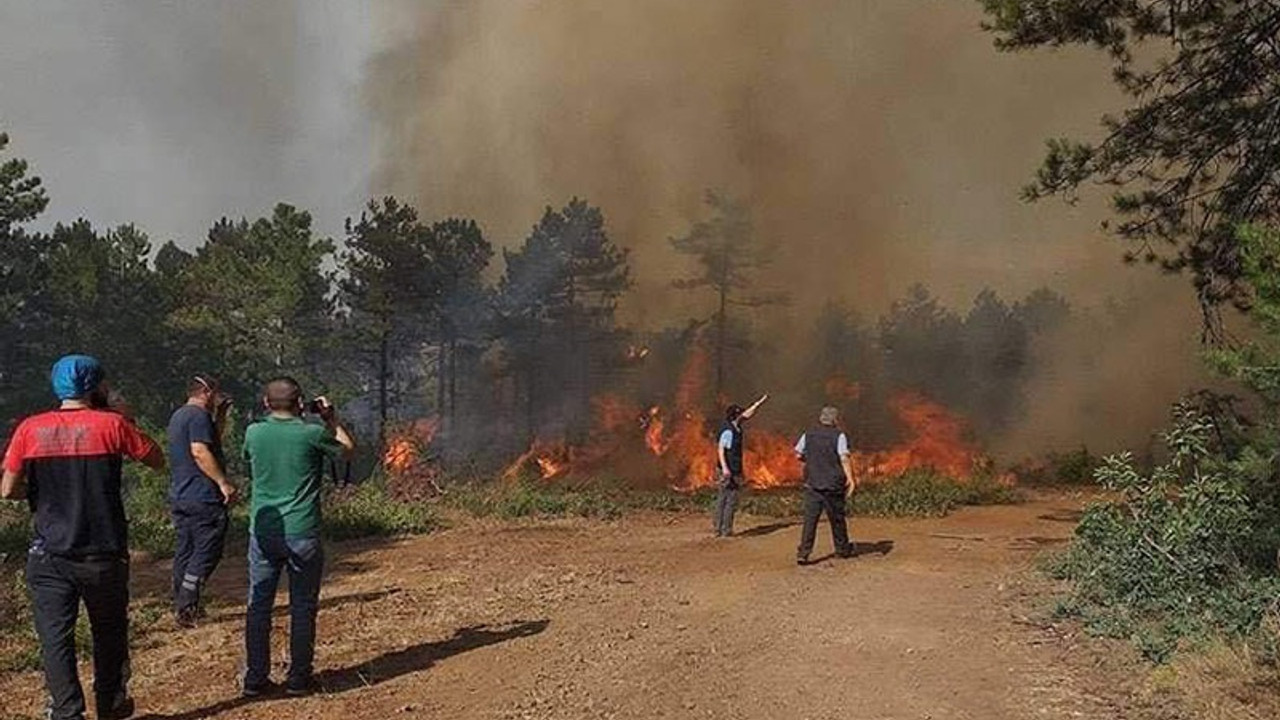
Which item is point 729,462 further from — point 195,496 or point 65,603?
point 65,603

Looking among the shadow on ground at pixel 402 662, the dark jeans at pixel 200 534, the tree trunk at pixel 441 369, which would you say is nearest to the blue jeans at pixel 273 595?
the shadow on ground at pixel 402 662

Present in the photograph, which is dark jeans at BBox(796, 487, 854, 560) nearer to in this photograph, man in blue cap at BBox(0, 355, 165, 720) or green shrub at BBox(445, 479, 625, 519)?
green shrub at BBox(445, 479, 625, 519)

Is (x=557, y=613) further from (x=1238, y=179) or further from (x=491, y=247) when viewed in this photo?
(x=491, y=247)

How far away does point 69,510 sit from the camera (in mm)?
5711

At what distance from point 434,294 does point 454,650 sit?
32641 millimetres

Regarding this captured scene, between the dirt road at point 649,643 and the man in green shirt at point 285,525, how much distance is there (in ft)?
1.16

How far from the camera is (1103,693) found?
268 inches

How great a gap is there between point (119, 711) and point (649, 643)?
3609 mm

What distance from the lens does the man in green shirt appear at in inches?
262

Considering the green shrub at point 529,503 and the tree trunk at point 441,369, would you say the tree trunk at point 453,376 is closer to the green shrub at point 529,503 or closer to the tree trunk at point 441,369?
the tree trunk at point 441,369

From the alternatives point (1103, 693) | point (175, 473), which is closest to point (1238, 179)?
point (1103, 693)

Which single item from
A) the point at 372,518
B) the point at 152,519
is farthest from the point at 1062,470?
the point at 152,519

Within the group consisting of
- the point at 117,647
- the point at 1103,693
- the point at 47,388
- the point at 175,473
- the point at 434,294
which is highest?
the point at 434,294

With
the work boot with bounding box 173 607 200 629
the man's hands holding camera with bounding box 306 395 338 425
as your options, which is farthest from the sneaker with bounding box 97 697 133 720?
the work boot with bounding box 173 607 200 629
